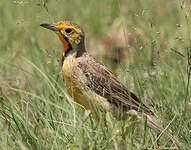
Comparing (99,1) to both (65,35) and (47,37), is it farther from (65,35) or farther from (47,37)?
(65,35)

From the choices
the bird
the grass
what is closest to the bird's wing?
the bird

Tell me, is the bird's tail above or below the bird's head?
below

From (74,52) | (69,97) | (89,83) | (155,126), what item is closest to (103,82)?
(89,83)

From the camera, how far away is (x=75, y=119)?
445 centimetres

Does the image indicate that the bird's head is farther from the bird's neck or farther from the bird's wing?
the bird's wing

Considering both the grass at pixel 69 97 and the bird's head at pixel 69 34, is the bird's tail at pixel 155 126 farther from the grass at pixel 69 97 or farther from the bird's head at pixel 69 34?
the bird's head at pixel 69 34

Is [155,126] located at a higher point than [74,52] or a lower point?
lower

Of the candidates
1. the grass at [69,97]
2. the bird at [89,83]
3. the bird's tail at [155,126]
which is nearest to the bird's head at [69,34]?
the bird at [89,83]

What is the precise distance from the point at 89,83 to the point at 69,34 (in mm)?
610

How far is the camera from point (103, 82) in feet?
18.3

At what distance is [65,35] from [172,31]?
2713 millimetres

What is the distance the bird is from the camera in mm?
5098

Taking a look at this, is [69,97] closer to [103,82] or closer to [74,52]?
[103,82]

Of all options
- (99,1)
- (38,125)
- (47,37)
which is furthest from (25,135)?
(99,1)
